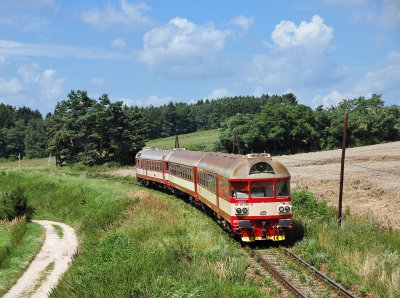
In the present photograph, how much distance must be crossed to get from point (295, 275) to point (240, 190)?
4.70 meters

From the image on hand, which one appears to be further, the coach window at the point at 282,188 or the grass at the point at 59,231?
the grass at the point at 59,231

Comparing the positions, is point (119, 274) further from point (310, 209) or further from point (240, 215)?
point (310, 209)

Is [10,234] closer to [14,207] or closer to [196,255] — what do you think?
[14,207]

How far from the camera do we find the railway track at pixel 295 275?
44.1 feet

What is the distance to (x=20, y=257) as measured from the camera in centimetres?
2945

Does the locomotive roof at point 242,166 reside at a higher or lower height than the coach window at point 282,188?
higher

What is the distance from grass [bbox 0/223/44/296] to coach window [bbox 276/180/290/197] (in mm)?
13471

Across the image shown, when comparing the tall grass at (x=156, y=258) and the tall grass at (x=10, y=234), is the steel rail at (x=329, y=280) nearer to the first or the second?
the tall grass at (x=156, y=258)

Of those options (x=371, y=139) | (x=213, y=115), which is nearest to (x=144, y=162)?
(x=371, y=139)

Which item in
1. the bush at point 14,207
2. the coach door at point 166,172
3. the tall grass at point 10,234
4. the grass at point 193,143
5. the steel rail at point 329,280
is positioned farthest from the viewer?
the grass at point 193,143

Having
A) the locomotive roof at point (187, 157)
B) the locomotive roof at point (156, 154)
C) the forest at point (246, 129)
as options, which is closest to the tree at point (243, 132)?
the forest at point (246, 129)

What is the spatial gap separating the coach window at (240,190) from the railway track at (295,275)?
2.00 metres

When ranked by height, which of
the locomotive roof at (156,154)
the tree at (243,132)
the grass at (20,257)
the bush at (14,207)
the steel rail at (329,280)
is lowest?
the grass at (20,257)

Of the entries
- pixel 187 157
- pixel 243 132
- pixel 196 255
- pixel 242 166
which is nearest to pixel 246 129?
pixel 243 132
